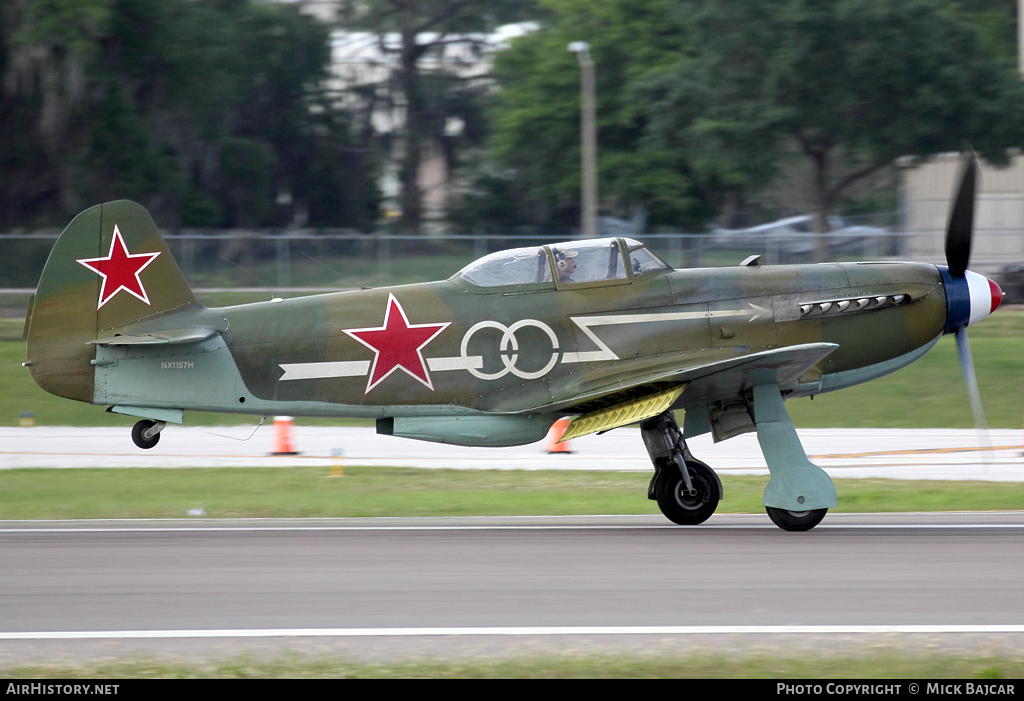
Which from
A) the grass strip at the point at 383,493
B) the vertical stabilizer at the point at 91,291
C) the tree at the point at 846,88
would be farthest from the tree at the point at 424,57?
the vertical stabilizer at the point at 91,291

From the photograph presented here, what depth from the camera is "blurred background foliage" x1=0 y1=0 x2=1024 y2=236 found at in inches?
1305

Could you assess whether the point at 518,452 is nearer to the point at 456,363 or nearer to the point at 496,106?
the point at 456,363

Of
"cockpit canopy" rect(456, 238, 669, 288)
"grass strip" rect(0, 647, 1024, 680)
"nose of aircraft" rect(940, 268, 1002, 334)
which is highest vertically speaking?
"cockpit canopy" rect(456, 238, 669, 288)

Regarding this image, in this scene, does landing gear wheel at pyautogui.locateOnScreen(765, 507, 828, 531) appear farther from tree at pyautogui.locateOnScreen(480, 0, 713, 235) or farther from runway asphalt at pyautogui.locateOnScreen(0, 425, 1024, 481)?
tree at pyautogui.locateOnScreen(480, 0, 713, 235)

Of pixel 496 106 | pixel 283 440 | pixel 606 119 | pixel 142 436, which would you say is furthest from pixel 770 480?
pixel 496 106

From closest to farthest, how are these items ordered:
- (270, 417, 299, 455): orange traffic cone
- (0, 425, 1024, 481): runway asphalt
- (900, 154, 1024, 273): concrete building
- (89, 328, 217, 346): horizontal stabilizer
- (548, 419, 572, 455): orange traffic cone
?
(89, 328, 217, 346): horizontal stabilizer < (0, 425, 1024, 481): runway asphalt < (548, 419, 572, 455): orange traffic cone < (270, 417, 299, 455): orange traffic cone < (900, 154, 1024, 273): concrete building

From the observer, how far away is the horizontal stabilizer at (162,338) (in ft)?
33.6

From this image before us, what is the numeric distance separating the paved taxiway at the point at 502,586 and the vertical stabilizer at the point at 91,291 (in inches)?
60.8

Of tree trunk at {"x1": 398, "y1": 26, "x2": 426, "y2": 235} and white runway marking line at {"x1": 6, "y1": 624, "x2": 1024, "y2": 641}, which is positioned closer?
white runway marking line at {"x1": 6, "y1": 624, "x2": 1024, "y2": 641}

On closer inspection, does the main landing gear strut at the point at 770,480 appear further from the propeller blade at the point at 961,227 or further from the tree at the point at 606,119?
the tree at the point at 606,119

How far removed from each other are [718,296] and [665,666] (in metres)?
5.23

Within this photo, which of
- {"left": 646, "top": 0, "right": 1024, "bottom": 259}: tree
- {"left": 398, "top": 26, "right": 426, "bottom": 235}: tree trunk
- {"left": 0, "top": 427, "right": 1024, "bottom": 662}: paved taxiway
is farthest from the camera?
{"left": 398, "top": 26, "right": 426, "bottom": 235}: tree trunk

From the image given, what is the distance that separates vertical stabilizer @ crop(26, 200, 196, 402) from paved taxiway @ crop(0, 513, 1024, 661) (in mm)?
1545

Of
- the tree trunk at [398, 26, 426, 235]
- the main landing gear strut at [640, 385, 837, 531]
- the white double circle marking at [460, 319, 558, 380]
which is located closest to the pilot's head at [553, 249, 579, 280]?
the white double circle marking at [460, 319, 558, 380]
